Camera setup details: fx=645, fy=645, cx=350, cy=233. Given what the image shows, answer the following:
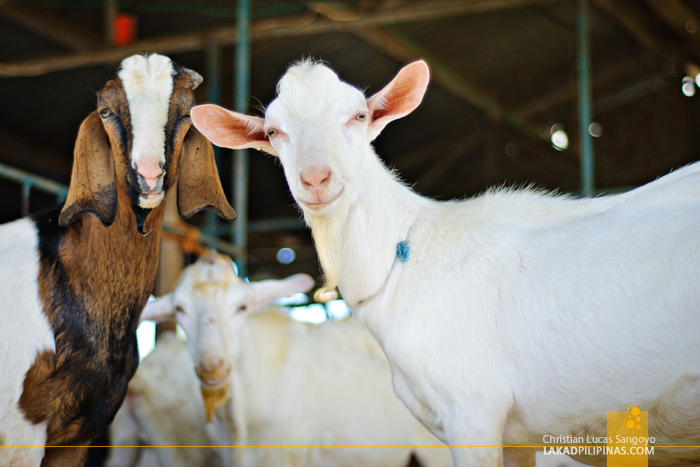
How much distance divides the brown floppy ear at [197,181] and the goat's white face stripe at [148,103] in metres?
0.25

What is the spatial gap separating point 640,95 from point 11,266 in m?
10.2

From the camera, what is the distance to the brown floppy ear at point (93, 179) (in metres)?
2.38

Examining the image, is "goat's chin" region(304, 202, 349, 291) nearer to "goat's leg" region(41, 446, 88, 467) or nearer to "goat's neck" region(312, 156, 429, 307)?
"goat's neck" region(312, 156, 429, 307)

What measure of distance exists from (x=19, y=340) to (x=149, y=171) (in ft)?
2.52

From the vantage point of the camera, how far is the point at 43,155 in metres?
8.52

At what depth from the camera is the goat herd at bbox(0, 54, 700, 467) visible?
200 centimetres

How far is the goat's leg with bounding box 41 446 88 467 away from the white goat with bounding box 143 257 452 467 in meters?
0.84

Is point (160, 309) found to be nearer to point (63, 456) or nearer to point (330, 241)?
point (63, 456)

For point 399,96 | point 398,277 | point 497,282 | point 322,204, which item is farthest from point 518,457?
point 399,96

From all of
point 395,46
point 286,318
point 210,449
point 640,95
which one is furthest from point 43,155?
point 640,95

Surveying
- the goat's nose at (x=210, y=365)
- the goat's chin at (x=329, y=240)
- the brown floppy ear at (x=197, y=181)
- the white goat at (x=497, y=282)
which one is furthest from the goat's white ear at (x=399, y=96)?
the goat's nose at (x=210, y=365)

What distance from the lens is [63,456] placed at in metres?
2.53

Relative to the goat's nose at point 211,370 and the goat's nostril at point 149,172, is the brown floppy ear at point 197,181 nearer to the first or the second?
the goat's nostril at point 149,172

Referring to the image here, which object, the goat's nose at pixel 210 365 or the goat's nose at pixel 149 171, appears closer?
the goat's nose at pixel 149 171
